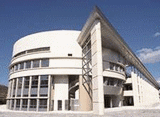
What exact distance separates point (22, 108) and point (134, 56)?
2983 cm

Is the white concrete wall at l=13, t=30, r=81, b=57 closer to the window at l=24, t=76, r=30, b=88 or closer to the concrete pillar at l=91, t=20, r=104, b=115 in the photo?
the window at l=24, t=76, r=30, b=88

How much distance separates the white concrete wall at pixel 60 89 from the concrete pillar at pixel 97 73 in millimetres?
10583

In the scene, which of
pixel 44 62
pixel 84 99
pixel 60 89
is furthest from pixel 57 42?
pixel 84 99

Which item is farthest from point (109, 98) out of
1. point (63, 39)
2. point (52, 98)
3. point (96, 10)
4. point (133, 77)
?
point (96, 10)

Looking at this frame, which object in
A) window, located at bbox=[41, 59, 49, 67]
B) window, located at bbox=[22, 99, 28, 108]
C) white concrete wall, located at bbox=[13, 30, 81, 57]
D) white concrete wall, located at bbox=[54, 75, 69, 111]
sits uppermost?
white concrete wall, located at bbox=[13, 30, 81, 57]

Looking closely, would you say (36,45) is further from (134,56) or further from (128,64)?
(128,64)

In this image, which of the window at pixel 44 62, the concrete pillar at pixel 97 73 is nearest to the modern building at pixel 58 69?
the window at pixel 44 62

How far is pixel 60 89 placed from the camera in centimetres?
2877

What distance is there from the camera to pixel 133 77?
39.9 metres

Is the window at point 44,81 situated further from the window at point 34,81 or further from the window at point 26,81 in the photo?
the window at point 26,81

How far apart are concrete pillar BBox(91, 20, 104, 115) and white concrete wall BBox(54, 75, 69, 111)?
34.7 feet

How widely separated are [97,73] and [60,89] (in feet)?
40.5

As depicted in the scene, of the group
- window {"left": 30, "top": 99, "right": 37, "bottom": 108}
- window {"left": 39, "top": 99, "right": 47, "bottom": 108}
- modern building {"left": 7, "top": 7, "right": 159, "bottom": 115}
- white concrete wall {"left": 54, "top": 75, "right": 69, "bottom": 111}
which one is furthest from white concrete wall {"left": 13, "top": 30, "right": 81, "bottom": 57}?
window {"left": 30, "top": 99, "right": 37, "bottom": 108}

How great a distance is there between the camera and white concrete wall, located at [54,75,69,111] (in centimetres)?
2820
